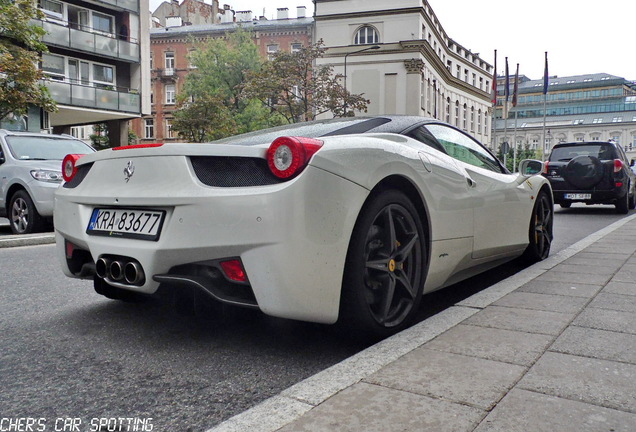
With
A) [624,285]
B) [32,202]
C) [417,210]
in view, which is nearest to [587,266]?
[624,285]

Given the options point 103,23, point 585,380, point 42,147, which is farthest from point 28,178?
point 103,23

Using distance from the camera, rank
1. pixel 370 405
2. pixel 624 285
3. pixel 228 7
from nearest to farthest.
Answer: pixel 370 405 < pixel 624 285 < pixel 228 7

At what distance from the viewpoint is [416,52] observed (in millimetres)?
49312

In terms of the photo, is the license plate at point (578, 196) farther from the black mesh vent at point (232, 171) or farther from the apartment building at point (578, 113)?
the apartment building at point (578, 113)

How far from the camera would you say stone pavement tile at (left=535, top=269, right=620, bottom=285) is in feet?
14.5

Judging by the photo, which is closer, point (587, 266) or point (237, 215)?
point (237, 215)

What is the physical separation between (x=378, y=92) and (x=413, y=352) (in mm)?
50916

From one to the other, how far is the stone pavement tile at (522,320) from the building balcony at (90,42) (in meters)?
29.4

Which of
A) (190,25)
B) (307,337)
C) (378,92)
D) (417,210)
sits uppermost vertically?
(190,25)

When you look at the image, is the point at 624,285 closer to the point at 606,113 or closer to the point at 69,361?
the point at 69,361

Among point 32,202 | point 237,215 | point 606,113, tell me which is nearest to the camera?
point 237,215

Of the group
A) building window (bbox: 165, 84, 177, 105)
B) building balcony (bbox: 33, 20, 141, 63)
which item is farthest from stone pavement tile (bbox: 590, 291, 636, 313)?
building window (bbox: 165, 84, 177, 105)

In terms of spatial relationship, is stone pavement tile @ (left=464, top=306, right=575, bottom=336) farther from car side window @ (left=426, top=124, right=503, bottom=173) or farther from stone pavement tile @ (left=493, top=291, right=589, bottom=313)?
car side window @ (left=426, top=124, right=503, bottom=173)

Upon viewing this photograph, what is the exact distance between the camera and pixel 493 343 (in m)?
2.75
